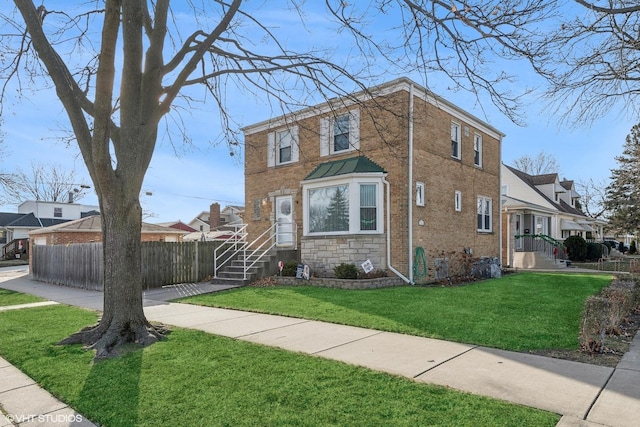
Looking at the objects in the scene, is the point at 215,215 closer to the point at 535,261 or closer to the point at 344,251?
the point at 535,261

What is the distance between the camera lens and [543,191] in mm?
33594

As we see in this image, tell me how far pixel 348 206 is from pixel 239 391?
397 inches

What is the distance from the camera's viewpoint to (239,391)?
4.05 meters

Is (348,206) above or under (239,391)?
above

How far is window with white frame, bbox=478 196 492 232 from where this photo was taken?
61.1 feet

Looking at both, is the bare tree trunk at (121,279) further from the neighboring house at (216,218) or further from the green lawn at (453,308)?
the neighboring house at (216,218)

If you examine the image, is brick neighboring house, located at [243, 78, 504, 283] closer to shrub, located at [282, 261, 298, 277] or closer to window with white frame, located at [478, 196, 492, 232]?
window with white frame, located at [478, 196, 492, 232]

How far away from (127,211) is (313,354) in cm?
362

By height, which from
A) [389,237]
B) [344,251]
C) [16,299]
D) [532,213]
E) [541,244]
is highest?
[532,213]

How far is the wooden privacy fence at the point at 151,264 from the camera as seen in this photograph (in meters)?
14.4

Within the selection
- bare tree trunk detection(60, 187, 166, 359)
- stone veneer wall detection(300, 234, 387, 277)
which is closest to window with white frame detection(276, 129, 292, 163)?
stone veneer wall detection(300, 234, 387, 277)

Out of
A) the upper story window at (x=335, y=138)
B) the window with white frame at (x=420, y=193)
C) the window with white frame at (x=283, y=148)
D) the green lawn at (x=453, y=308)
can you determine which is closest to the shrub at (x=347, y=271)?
the green lawn at (x=453, y=308)

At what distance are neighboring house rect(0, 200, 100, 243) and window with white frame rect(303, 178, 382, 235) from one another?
137 feet

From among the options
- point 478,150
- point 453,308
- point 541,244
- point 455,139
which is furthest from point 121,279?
point 541,244
